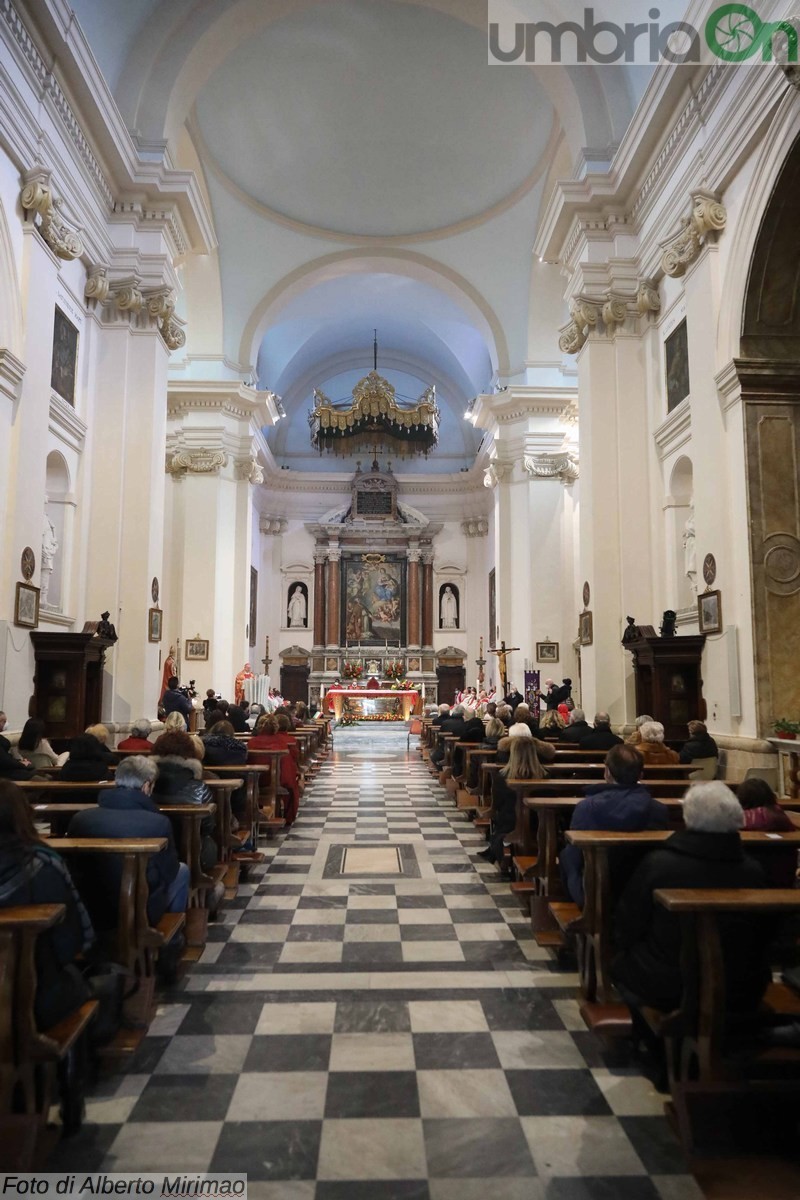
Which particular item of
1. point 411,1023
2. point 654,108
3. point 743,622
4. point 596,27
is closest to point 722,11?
point 654,108

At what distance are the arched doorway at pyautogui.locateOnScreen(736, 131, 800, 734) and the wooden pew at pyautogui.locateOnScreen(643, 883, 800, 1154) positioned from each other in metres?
4.83

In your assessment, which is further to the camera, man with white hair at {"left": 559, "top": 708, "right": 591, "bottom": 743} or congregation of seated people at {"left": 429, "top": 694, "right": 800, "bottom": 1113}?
man with white hair at {"left": 559, "top": 708, "right": 591, "bottom": 743}

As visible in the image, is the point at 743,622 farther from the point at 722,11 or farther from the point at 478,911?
the point at 722,11

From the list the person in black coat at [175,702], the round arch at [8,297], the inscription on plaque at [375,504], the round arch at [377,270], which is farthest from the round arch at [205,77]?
the inscription on plaque at [375,504]

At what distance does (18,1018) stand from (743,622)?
640 cm

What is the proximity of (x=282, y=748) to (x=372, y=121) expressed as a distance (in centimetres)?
1207

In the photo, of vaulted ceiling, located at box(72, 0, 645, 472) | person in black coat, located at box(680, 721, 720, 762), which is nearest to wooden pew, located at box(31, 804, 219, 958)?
person in black coat, located at box(680, 721, 720, 762)

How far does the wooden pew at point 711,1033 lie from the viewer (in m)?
2.31

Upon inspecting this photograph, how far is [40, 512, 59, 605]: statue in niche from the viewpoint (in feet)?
28.2

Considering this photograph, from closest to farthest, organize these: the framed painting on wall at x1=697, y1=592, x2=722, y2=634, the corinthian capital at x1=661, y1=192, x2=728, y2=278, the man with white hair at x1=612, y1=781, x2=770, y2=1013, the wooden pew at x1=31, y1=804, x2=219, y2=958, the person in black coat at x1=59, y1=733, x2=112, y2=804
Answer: the man with white hair at x1=612, y1=781, x2=770, y2=1013 → the wooden pew at x1=31, y1=804, x2=219, y2=958 → the person in black coat at x1=59, y1=733, x2=112, y2=804 → the framed painting on wall at x1=697, y1=592, x2=722, y2=634 → the corinthian capital at x1=661, y1=192, x2=728, y2=278

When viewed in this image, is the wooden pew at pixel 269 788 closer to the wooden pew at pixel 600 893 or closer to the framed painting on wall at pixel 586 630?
the wooden pew at pixel 600 893

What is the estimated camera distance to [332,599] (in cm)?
2378

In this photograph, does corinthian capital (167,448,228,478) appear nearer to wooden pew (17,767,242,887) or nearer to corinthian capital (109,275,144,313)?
corinthian capital (109,275,144,313)

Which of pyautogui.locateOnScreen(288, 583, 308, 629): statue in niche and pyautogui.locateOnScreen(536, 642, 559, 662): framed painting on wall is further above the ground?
pyautogui.locateOnScreen(288, 583, 308, 629): statue in niche
